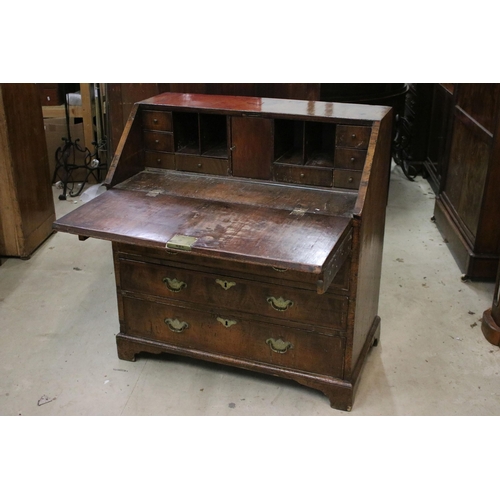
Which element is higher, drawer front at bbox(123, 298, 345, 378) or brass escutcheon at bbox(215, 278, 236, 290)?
brass escutcheon at bbox(215, 278, 236, 290)

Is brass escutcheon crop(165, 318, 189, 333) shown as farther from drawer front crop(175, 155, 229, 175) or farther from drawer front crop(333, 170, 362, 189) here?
drawer front crop(333, 170, 362, 189)

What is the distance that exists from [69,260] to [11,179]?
1.98 feet

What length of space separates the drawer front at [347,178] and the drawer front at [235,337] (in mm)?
646

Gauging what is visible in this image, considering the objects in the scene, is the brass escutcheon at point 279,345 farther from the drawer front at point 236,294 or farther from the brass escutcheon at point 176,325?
the brass escutcheon at point 176,325

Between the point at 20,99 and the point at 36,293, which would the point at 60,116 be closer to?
the point at 20,99

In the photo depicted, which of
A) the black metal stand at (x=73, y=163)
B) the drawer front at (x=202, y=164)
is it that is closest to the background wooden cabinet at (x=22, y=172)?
the black metal stand at (x=73, y=163)

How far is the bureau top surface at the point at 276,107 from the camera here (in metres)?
2.71

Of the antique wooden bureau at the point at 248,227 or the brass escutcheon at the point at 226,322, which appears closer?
the antique wooden bureau at the point at 248,227

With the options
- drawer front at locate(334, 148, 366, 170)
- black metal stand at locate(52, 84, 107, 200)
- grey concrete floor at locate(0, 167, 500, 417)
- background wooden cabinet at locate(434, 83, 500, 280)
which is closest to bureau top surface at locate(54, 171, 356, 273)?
drawer front at locate(334, 148, 366, 170)

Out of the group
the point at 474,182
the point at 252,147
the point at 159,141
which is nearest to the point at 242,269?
the point at 252,147

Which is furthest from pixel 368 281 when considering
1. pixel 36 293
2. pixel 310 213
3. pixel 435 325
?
pixel 36 293

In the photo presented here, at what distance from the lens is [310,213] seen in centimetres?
258

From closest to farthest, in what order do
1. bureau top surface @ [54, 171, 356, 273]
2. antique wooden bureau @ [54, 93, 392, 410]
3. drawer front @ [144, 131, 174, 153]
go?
bureau top surface @ [54, 171, 356, 273] < antique wooden bureau @ [54, 93, 392, 410] < drawer front @ [144, 131, 174, 153]

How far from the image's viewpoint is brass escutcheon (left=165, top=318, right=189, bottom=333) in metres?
2.90
